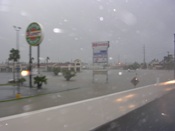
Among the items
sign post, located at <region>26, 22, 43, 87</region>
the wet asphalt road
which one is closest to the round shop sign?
sign post, located at <region>26, 22, 43, 87</region>

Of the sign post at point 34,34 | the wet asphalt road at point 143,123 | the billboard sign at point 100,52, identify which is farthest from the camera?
the billboard sign at point 100,52

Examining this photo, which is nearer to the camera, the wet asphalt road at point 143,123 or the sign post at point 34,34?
the wet asphalt road at point 143,123

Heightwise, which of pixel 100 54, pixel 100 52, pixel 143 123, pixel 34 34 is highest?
pixel 34 34

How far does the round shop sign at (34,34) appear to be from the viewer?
67.8ft

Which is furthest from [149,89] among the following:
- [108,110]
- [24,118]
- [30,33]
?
[30,33]

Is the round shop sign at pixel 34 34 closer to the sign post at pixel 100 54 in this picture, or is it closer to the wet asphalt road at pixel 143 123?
the sign post at pixel 100 54

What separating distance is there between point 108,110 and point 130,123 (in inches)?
32.2

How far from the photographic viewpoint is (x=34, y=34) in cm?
2122

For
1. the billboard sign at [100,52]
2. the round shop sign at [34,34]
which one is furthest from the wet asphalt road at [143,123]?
the billboard sign at [100,52]

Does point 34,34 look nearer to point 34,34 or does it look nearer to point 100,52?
point 34,34

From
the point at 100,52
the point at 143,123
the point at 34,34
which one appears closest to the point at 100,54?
the point at 100,52

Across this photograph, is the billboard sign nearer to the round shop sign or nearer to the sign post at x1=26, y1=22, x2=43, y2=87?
the sign post at x1=26, y1=22, x2=43, y2=87

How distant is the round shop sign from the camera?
20656 millimetres

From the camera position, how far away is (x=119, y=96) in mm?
8070
